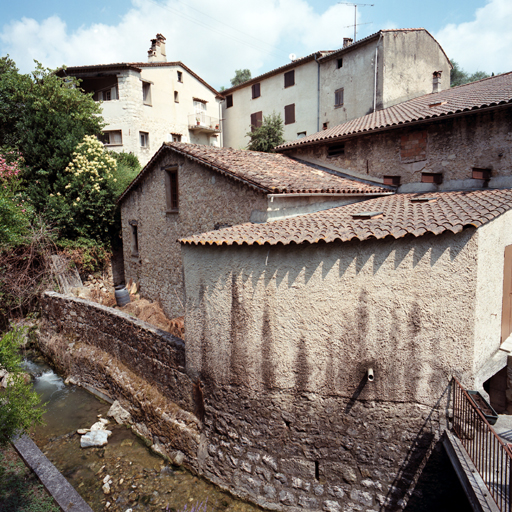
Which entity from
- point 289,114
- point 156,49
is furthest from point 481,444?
point 156,49

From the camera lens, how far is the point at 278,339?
19.0ft

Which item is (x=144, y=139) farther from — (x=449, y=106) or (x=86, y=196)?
(x=449, y=106)

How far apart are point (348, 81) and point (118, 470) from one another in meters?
19.4

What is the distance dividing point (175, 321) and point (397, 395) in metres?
7.26

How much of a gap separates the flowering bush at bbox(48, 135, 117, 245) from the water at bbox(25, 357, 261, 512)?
7.55 m

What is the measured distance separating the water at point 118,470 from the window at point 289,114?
1897 centimetres

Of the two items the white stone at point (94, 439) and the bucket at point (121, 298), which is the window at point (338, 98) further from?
the white stone at point (94, 439)

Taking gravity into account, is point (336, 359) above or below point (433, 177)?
below

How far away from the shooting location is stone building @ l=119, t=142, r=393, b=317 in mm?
8570

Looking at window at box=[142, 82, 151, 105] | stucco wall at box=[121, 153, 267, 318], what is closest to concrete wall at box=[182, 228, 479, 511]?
stucco wall at box=[121, 153, 267, 318]

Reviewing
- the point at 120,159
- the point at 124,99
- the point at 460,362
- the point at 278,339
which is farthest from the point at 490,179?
the point at 124,99

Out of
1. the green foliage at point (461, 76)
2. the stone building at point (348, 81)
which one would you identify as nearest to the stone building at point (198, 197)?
the stone building at point (348, 81)

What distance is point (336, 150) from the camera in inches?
474

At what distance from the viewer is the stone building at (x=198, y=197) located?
8.57m
